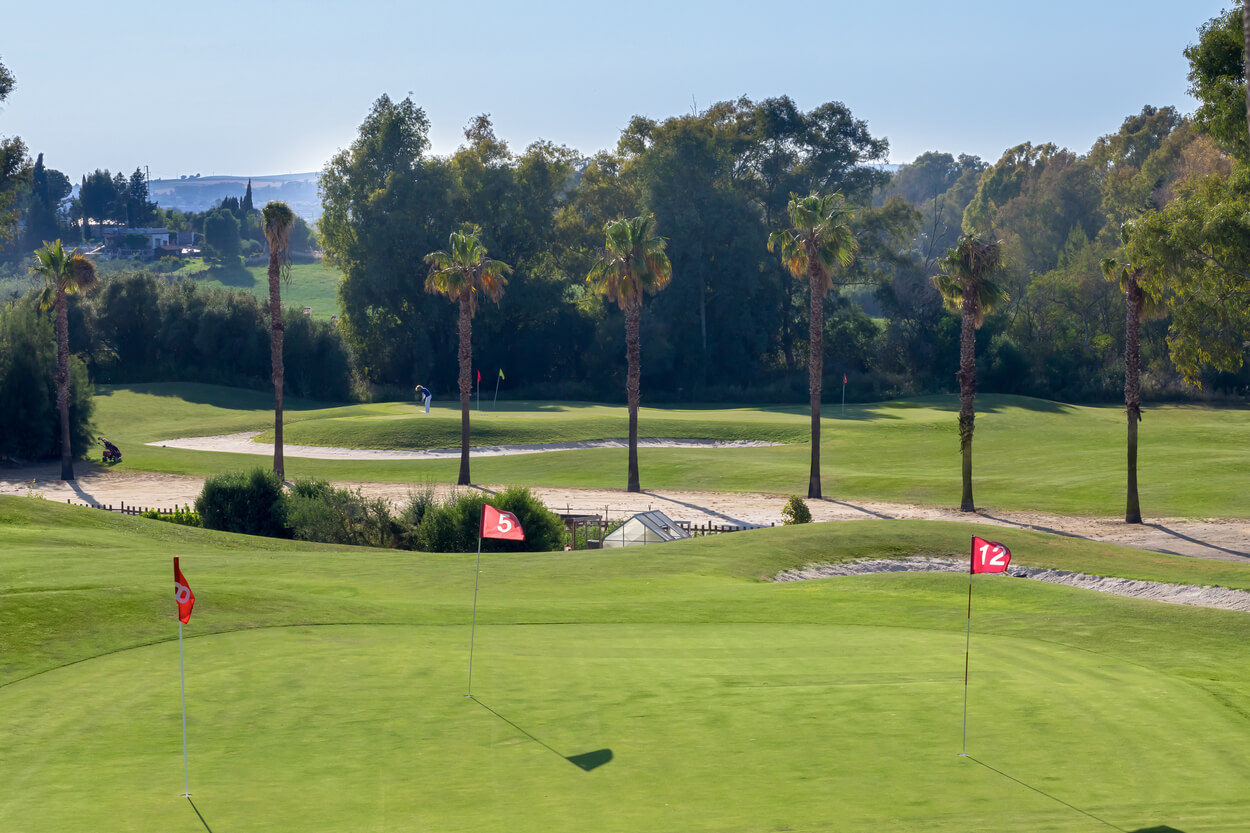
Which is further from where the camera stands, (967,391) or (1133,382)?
(967,391)

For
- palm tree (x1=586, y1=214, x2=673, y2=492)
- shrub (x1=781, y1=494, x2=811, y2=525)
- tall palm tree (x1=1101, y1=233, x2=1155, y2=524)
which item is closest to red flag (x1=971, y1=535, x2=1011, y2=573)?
shrub (x1=781, y1=494, x2=811, y2=525)

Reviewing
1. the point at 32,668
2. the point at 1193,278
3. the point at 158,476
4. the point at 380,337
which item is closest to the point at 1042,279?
the point at 380,337

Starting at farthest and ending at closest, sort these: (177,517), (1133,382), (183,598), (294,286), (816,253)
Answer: (294,286), (816,253), (177,517), (1133,382), (183,598)

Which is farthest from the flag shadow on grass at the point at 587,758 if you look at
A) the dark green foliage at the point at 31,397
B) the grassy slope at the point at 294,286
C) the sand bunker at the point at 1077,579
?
the grassy slope at the point at 294,286

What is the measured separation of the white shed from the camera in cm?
3391

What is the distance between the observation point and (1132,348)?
38188mm

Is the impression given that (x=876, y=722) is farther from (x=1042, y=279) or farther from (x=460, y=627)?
(x=1042, y=279)

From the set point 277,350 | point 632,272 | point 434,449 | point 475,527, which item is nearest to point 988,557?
point 475,527

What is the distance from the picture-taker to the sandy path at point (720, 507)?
3559 centimetres

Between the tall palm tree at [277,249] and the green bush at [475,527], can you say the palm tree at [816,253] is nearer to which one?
the green bush at [475,527]

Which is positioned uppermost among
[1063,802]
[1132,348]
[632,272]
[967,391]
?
[632,272]

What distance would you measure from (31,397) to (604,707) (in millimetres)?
53226

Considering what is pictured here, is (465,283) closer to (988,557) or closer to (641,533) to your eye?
Result: (641,533)

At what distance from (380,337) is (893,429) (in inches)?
1980
